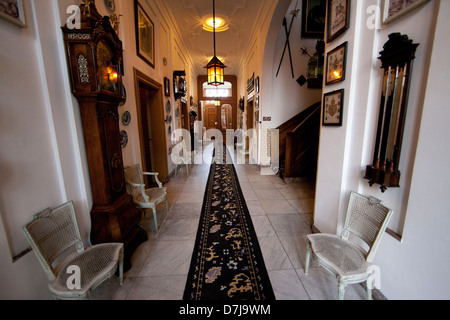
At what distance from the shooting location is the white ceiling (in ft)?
14.1

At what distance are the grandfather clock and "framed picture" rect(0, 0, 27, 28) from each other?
249mm

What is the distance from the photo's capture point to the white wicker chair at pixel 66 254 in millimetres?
1208

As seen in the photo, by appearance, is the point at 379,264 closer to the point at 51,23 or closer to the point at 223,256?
the point at 223,256

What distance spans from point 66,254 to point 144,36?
3.43 m

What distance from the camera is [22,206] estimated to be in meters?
1.25

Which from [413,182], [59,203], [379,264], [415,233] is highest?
[413,182]

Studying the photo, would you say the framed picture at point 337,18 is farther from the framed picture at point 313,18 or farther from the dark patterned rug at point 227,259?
the framed picture at point 313,18

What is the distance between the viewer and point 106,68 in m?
1.72

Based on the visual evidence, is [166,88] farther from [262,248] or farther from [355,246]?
[355,246]

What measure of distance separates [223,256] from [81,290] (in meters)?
1.26

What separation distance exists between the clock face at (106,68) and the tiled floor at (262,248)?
1806mm

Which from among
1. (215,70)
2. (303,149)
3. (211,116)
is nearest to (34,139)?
(215,70)

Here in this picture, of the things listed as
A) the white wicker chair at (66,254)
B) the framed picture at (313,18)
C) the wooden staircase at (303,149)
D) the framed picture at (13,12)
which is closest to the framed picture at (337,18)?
the wooden staircase at (303,149)

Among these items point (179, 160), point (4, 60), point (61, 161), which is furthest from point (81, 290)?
point (179, 160)
